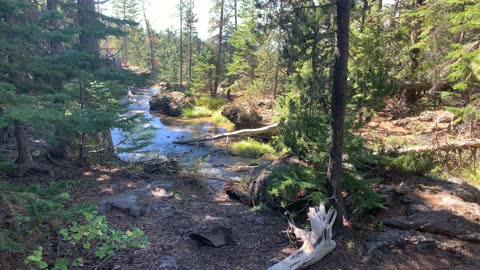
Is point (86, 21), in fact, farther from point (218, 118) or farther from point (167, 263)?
point (218, 118)

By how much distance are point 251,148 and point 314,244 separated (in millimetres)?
9508

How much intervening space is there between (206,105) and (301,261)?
75.6 feet

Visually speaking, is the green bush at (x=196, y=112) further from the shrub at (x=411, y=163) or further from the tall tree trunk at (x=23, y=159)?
the shrub at (x=411, y=163)

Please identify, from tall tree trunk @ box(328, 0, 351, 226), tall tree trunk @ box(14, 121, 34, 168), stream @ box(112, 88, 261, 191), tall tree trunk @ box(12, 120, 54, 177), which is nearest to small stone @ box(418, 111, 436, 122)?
stream @ box(112, 88, 261, 191)

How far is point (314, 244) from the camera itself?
15.3 ft

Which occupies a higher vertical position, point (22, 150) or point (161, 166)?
point (22, 150)

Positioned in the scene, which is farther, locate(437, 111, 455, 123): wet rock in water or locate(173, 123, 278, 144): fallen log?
locate(173, 123, 278, 144): fallen log

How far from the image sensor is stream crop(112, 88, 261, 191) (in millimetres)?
10578

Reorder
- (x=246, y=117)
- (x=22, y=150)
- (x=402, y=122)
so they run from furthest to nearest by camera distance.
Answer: (x=246, y=117), (x=402, y=122), (x=22, y=150)

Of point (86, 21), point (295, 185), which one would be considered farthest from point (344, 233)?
point (86, 21)

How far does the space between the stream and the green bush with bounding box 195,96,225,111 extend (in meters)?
2.80

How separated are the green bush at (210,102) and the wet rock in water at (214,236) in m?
21.5

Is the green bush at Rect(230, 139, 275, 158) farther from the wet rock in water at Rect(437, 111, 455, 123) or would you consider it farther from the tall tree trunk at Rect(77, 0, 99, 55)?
the tall tree trunk at Rect(77, 0, 99, 55)

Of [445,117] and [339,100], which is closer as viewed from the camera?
[339,100]
